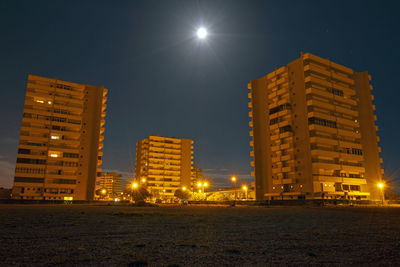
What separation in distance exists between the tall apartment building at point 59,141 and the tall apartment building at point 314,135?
46.7m

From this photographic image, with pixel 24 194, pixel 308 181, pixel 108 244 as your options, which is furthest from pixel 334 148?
pixel 24 194

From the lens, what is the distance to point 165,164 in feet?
476

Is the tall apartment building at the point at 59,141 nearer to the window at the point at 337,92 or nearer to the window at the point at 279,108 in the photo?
the window at the point at 279,108

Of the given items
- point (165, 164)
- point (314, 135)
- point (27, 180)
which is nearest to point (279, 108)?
point (314, 135)

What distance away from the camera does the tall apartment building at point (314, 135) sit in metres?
62.5

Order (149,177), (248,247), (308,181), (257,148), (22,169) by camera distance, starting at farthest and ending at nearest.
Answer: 1. (149,177)
2. (257,148)
3. (22,169)
4. (308,181)
5. (248,247)

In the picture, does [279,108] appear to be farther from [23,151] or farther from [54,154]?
[23,151]

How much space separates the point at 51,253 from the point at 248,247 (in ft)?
13.7

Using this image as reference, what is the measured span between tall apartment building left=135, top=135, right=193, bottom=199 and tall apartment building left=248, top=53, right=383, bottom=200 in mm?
76214

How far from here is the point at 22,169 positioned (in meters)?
71.4

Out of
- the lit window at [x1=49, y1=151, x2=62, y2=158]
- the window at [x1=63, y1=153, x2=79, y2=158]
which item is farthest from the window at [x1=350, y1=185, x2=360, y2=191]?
the lit window at [x1=49, y1=151, x2=62, y2=158]

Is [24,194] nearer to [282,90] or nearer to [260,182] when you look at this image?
[260,182]

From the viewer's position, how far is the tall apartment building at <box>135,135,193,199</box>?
140625 millimetres

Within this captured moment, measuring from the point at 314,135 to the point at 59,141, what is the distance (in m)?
68.1
